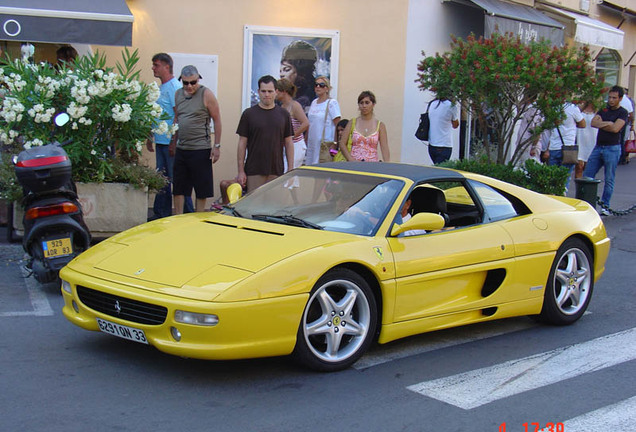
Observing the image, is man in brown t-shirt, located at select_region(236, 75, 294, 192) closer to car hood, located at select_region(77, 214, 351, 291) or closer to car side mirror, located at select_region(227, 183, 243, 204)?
car side mirror, located at select_region(227, 183, 243, 204)

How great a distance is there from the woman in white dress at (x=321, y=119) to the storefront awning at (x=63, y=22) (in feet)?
8.71

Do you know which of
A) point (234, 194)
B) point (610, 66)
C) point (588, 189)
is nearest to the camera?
point (234, 194)

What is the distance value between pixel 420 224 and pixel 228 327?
5.22ft

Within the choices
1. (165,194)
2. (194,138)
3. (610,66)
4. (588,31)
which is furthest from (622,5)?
(165,194)

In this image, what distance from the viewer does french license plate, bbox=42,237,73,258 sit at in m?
6.80

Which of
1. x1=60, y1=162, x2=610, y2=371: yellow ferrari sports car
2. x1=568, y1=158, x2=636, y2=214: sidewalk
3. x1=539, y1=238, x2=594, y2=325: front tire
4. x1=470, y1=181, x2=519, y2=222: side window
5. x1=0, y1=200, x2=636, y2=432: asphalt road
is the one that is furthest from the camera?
x1=568, y1=158, x2=636, y2=214: sidewalk

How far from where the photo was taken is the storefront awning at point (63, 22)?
9711 mm

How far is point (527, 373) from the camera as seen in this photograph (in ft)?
17.3

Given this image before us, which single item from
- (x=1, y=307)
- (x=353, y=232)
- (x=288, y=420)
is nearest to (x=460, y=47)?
(x=353, y=232)

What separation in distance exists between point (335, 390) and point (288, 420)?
1.80 ft

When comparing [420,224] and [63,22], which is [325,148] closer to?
[63,22]

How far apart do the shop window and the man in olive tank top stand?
1577 cm

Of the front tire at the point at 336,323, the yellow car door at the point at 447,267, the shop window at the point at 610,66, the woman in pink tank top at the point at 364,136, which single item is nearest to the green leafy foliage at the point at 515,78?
the woman in pink tank top at the point at 364,136
